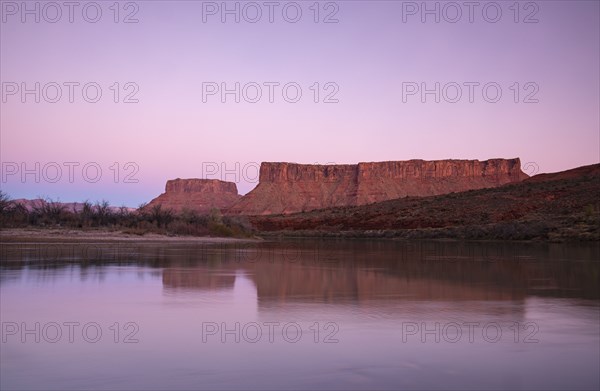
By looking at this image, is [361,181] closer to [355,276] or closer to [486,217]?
[486,217]

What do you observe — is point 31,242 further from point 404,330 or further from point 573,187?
point 573,187

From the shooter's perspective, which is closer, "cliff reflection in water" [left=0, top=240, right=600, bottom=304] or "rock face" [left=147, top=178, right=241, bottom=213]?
"cliff reflection in water" [left=0, top=240, right=600, bottom=304]

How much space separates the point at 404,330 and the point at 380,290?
3404mm

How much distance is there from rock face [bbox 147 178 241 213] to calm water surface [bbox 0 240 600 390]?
116775 millimetres

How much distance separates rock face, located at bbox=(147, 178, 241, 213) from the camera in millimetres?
127250

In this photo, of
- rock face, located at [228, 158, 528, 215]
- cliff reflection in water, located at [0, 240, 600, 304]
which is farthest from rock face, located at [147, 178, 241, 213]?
cliff reflection in water, located at [0, 240, 600, 304]

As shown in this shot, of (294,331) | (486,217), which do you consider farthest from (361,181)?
(294,331)

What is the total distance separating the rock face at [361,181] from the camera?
10425 centimetres

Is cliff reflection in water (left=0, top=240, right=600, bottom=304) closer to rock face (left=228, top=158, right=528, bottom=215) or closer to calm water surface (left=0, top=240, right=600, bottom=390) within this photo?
calm water surface (left=0, top=240, right=600, bottom=390)

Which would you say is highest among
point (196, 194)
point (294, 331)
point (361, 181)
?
point (361, 181)

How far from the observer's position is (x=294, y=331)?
611 centimetres

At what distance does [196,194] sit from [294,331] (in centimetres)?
12690

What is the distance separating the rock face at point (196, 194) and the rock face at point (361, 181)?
1823cm

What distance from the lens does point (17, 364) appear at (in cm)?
470
